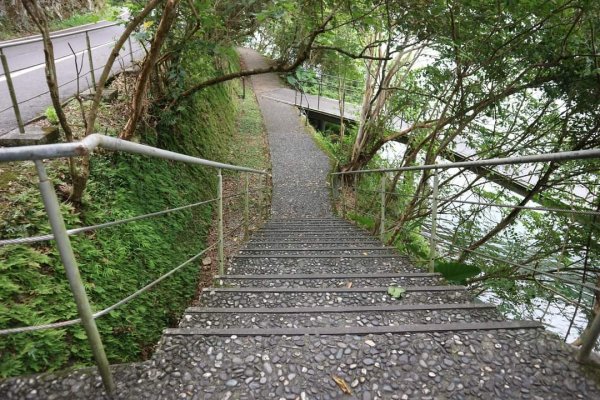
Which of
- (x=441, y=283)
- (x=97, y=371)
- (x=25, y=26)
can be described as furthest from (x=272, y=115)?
(x=97, y=371)

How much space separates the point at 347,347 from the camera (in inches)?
59.5

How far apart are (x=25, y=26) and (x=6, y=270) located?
10110 millimetres

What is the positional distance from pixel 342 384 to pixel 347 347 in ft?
0.63

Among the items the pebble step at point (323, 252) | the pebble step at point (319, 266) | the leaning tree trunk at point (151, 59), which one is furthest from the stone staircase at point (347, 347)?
the leaning tree trunk at point (151, 59)

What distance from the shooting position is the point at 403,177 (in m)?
8.51

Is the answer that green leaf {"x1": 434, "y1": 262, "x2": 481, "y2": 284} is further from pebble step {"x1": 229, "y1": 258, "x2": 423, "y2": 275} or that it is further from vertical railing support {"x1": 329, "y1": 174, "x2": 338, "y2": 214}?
vertical railing support {"x1": 329, "y1": 174, "x2": 338, "y2": 214}

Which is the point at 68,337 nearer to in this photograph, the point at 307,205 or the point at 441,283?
the point at 441,283

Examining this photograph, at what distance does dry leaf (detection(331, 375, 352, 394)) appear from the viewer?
51.8 inches

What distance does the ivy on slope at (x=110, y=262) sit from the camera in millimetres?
1670

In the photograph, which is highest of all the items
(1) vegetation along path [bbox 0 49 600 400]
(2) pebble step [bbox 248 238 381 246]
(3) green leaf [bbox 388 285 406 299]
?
(1) vegetation along path [bbox 0 49 600 400]

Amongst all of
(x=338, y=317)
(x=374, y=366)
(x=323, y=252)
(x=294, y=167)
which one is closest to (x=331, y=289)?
(x=338, y=317)

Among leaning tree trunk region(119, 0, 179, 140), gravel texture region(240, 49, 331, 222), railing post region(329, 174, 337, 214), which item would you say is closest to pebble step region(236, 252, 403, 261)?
leaning tree trunk region(119, 0, 179, 140)

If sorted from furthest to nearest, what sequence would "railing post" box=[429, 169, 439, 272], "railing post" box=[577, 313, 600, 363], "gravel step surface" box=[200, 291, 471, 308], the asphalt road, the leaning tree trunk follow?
the asphalt road, the leaning tree trunk, "railing post" box=[429, 169, 439, 272], "gravel step surface" box=[200, 291, 471, 308], "railing post" box=[577, 313, 600, 363]

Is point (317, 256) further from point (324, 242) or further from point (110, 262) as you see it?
point (110, 262)
